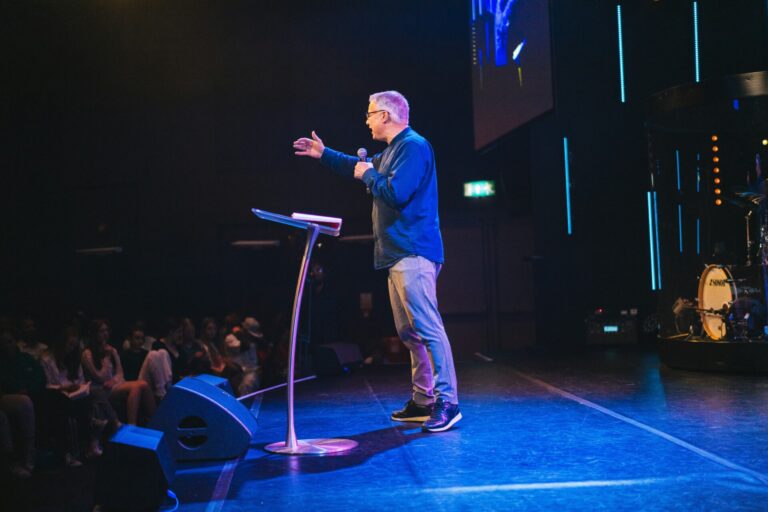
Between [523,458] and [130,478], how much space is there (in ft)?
3.95

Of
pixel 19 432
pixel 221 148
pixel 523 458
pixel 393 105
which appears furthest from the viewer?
pixel 221 148

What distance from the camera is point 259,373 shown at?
7.49 m

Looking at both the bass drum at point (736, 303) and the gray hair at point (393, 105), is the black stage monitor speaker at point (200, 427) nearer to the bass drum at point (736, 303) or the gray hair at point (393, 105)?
the gray hair at point (393, 105)

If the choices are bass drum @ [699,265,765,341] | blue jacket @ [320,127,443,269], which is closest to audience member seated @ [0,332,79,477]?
blue jacket @ [320,127,443,269]

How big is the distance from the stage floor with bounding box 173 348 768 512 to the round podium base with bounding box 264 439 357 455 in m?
0.06

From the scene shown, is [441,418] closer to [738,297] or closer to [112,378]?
[738,297]

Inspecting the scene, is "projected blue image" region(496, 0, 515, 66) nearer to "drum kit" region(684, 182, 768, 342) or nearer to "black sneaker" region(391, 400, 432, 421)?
"drum kit" region(684, 182, 768, 342)

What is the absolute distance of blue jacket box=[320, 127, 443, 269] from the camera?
9.96ft

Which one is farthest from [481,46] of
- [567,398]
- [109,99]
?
[109,99]

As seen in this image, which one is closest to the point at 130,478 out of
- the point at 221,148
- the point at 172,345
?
the point at 172,345

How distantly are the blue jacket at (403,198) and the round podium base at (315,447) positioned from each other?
74 centimetres

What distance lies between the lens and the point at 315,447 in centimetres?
271

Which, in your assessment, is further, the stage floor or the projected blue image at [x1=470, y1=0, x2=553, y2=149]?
the projected blue image at [x1=470, y1=0, x2=553, y2=149]

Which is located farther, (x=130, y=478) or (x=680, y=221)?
(x=680, y=221)
